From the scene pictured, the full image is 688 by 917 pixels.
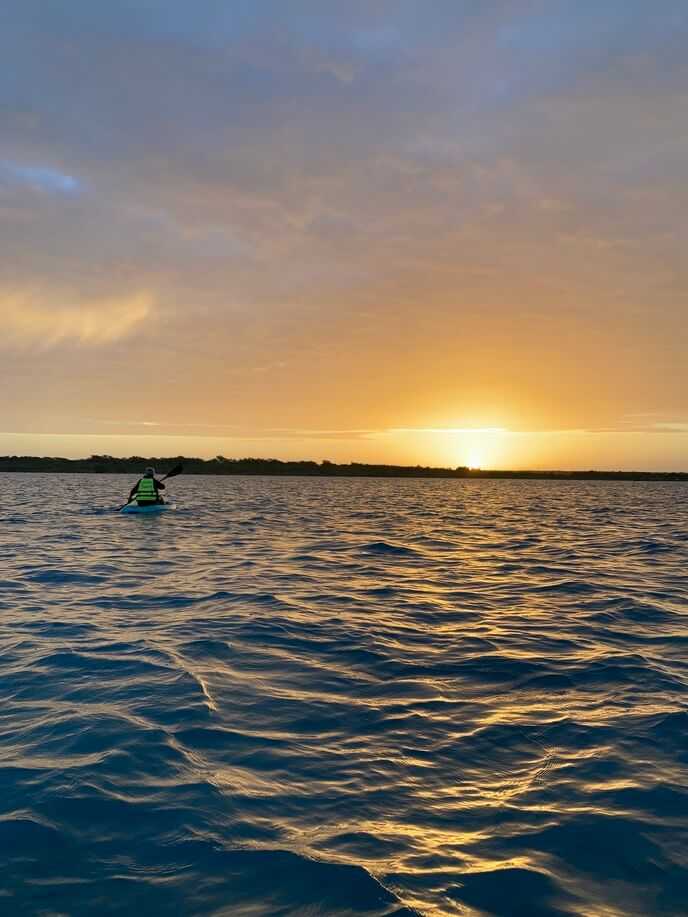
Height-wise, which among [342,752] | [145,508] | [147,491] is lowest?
[342,752]

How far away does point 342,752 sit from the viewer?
6871mm

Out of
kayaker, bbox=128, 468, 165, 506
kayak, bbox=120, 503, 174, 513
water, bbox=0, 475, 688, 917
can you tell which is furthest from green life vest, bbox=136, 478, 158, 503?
water, bbox=0, 475, 688, 917

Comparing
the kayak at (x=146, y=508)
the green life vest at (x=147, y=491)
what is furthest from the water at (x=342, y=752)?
the kayak at (x=146, y=508)

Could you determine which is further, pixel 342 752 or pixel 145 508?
pixel 145 508

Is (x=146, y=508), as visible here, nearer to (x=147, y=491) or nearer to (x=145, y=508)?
(x=145, y=508)

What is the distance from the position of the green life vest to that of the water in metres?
23.3

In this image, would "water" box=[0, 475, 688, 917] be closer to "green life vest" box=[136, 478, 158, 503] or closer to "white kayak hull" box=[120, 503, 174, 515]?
"green life vest" box=[136, 478, 158, 503]

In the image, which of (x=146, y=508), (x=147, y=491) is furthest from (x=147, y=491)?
(x=146, y=508)

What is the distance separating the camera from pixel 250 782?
6.20 meters

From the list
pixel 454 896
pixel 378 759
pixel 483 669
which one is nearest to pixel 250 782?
pixel 378 759

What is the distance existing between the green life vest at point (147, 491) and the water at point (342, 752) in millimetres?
23321

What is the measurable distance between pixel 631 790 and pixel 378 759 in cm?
234

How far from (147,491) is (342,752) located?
3478 centimetres

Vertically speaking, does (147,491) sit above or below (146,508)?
above
